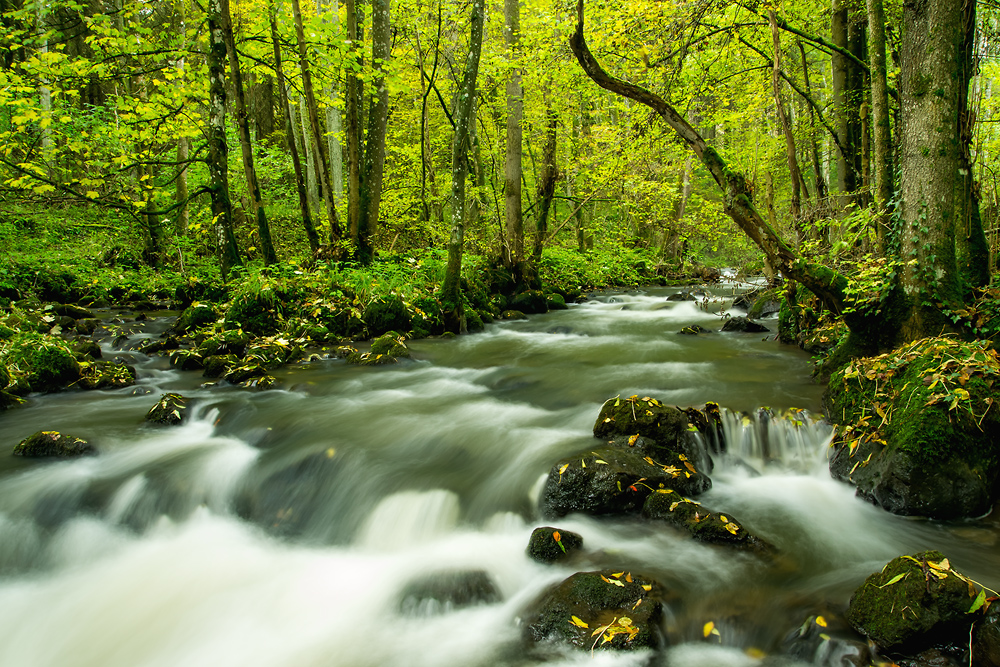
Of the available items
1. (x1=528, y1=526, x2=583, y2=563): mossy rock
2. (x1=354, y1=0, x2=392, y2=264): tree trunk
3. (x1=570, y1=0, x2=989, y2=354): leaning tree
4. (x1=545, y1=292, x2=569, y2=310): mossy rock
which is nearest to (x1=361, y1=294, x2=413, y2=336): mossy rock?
(x1=354, y1=0, x2=392, y2=264): tree trunk

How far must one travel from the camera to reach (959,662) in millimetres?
2656

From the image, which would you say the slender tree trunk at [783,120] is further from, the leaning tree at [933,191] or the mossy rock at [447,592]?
the mossy rock at [447,592]

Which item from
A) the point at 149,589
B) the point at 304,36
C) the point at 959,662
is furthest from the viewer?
the point at 304,36

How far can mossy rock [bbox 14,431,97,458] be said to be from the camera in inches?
209

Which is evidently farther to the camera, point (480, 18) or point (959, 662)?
point (480, 18)

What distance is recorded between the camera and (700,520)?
409 centimetres

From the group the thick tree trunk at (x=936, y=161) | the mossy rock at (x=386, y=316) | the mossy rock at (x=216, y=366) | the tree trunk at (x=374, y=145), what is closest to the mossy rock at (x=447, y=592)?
the thick tree trunk at (x=936, y=161)

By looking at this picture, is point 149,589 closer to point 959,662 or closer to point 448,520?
point 448,520

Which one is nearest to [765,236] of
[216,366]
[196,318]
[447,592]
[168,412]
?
[447,592]

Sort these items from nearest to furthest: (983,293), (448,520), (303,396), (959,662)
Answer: (959,662), (448,520), (983,293), (303,396)

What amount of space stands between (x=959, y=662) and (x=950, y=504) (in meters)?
1.90

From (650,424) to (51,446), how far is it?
5793mm

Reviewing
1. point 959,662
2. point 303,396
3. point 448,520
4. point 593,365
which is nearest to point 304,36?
point 303,396

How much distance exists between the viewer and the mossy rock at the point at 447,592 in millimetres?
3748
